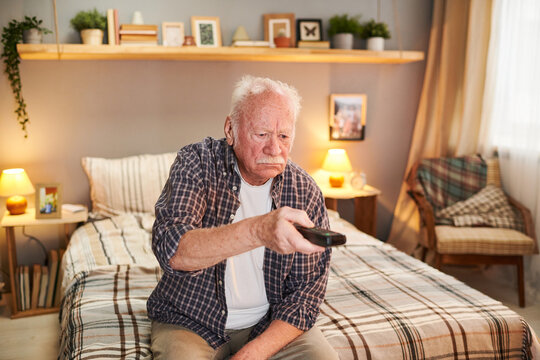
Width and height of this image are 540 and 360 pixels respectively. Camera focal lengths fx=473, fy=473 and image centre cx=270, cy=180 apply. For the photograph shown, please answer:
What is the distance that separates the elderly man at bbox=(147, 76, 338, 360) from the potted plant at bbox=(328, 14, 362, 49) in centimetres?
238

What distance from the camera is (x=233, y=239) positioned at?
1.12 m

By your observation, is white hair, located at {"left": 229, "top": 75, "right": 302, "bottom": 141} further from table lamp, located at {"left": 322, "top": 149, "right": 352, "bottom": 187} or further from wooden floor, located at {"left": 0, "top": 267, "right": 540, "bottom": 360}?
table lamp, located at {"left": 322, "top": 149, "right": 352, "bottom": 187}

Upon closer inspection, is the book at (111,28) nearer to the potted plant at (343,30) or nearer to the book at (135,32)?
the book at (135,32)

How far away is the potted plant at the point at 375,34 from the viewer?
3.69m

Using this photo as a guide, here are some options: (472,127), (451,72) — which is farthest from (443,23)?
(472,127)

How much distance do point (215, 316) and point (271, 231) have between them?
1.62 ft

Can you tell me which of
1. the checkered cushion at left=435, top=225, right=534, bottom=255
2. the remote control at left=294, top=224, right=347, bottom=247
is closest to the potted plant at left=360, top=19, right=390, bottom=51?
the checkered cushion at left=435, top=225, right=534, bottom=255

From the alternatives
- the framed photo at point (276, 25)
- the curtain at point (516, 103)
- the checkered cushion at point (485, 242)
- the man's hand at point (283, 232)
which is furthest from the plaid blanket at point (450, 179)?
the man's hand at point (283, 232)

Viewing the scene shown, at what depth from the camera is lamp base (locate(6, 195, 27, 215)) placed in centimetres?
305

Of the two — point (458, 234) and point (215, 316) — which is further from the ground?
point (215, 316)

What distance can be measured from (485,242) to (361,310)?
64.2 inches

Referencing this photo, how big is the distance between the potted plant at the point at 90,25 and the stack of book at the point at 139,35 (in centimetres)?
14

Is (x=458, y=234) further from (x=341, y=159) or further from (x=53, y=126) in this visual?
(x=53, y=126)

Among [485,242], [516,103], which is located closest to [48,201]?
[485,242]
